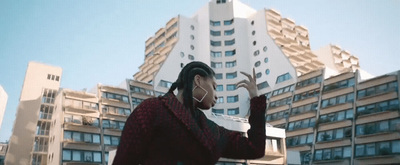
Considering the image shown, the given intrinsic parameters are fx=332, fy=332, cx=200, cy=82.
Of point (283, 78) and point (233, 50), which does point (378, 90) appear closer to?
point (283, 78)

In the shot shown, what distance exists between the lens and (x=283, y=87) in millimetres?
51250

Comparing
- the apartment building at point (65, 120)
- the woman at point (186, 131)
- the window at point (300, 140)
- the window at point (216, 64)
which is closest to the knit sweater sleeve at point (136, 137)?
the woman at point (186, 131)

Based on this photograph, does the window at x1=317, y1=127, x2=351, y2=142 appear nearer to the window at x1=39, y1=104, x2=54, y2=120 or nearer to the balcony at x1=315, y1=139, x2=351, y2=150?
the balcony at x1=315, y1=139, x2=351, y2=150

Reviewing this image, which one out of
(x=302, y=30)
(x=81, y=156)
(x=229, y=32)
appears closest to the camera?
(x=81, y=156)

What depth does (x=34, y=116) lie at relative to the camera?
1902 inches

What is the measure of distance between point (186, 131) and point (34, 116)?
52.0 metres

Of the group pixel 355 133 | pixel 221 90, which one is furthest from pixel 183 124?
pixel 221 90

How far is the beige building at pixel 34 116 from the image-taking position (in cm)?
4441

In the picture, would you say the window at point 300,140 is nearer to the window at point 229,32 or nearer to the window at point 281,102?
the window at point 281,102

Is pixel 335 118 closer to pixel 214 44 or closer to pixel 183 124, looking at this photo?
pixel 214 44

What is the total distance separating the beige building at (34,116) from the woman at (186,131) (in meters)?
46.6

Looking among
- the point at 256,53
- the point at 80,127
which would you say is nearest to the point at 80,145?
the point at 80,127

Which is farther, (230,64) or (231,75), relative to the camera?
(230,64)

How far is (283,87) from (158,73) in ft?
65.9
